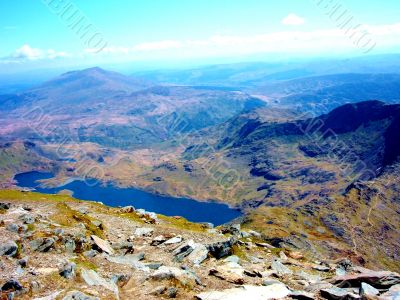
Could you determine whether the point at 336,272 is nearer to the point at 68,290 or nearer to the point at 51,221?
the point at 68,290

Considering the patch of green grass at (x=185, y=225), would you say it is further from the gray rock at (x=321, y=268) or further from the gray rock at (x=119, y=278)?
the gray rock at (x=119, y=278)

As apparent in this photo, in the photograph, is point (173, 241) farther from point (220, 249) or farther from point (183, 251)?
→ point (220, 249)

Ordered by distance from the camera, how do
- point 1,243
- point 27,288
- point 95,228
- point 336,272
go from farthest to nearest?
point 95,228
point 336,272
point 1,243
point 27,288

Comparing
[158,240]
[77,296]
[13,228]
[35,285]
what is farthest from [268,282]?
[13,228]

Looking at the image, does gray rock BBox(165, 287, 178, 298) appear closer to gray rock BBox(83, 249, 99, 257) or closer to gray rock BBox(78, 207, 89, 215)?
gray rock BBox(83, 249, 99, 257)

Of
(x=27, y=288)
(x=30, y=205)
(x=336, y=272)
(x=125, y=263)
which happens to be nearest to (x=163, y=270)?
(x=125, y=263)

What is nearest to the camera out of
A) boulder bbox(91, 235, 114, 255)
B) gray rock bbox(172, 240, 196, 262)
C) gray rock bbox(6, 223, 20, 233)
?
gray rock bbox(6, 223, 20, 233)

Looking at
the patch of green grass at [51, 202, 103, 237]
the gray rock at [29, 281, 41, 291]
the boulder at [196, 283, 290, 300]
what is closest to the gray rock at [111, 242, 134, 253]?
the patch of green grass at [51, 202, 103, 237]
